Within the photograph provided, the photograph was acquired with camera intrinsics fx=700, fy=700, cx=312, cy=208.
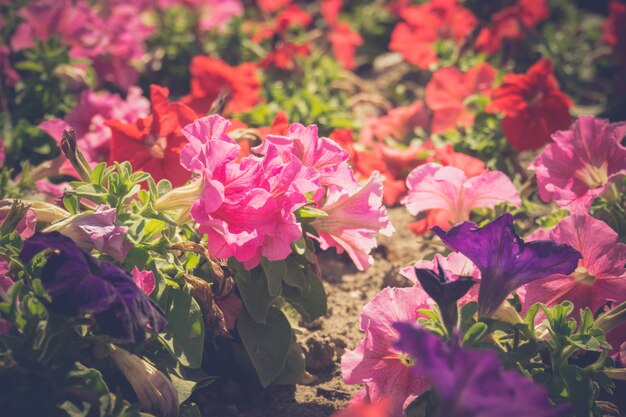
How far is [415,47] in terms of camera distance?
3188 millimetres

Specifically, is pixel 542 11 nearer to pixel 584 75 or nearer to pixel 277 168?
pixel 584 75

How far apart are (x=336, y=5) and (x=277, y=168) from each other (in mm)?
2342

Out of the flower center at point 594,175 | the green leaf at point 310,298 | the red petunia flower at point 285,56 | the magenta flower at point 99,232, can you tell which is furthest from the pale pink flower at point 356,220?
the red petunia flower at point 285,56

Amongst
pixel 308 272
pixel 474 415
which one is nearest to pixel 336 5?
pixel 308 272

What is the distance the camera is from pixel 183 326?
5.15ft

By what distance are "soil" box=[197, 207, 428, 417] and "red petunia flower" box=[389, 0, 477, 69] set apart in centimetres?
104

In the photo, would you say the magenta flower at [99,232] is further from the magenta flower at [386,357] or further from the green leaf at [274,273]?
the magenta flower at [386,357]

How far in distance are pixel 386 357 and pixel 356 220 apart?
1.17ft

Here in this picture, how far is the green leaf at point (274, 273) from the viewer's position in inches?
64.9

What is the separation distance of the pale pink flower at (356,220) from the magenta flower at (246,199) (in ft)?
0.56

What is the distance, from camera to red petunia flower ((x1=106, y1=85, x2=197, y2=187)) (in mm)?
1938

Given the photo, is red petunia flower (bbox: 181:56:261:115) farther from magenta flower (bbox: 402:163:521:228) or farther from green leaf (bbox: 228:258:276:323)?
green leaf (bbox: 228:258:276:323)

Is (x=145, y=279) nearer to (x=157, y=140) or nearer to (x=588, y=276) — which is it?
(x=157, y=140)

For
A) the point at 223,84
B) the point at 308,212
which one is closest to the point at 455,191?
the point at 308,212
